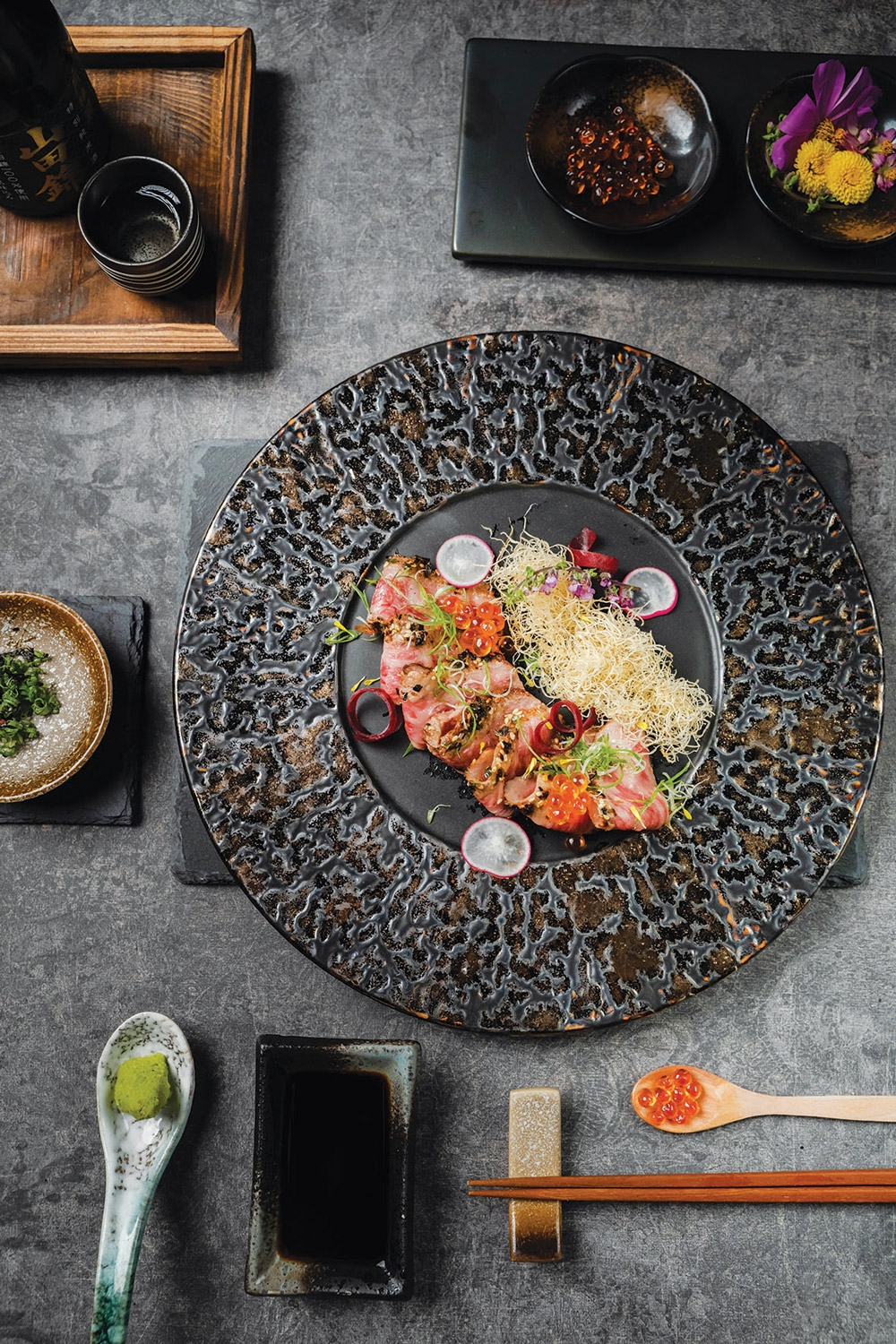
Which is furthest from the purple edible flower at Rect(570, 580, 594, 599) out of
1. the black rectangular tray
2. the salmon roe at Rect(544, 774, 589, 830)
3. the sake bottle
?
the sake bottle

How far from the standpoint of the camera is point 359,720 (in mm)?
2717

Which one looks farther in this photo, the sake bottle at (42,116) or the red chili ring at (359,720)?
the red chili ring at (359,720)

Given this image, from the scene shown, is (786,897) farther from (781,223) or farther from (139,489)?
(139,489)

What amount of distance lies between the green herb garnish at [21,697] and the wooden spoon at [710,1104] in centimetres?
215

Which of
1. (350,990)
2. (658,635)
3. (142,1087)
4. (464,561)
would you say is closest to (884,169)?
(658,635)

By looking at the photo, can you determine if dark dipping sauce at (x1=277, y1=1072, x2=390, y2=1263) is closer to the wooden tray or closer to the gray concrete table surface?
the gray concrete table surface

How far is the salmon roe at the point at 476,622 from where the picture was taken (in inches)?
104

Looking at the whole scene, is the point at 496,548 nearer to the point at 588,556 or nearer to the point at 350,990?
the point at 588,556

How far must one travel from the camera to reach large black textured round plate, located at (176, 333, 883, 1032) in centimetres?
258

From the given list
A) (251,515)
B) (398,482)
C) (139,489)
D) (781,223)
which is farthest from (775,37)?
(139,489)

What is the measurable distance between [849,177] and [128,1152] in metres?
3.67

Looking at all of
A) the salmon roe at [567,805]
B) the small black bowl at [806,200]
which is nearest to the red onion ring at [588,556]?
the salmon roe at [567,805]

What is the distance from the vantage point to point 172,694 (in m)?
2.84

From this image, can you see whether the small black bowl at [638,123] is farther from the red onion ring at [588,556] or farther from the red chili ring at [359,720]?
the red chili ring at [359,720]
